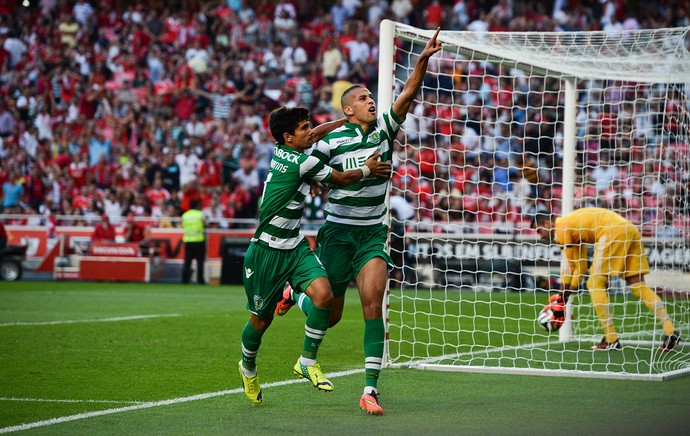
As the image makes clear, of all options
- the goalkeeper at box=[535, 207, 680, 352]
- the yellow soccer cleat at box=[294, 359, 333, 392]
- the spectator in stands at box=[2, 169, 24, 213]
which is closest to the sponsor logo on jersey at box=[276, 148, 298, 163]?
the yellow soccer cleat at box=[294, 359, 333, 392]

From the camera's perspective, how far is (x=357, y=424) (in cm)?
648

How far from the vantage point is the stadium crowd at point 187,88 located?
25.5m

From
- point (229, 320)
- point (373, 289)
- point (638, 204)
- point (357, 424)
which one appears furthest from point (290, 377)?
point (638, 204)

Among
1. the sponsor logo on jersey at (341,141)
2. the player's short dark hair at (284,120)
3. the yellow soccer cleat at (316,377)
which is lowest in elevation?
the yellow soccer cleat at (316,377)

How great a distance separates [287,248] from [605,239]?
533 cm

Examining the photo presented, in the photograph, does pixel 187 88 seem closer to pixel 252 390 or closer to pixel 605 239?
pixel 605 239

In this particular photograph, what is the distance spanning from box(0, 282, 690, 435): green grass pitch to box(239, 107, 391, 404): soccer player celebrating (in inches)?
16.6

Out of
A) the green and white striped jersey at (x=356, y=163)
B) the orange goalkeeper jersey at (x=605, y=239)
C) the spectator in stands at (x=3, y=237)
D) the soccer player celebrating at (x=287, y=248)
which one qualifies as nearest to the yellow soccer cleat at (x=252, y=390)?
the soccer player celebrating at (x=287, y=248)

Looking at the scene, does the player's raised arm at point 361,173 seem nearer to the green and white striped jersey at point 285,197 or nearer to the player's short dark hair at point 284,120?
the green and white striped jersey at point 285,197

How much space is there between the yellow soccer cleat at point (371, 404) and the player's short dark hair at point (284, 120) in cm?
195

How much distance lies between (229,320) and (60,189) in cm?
1389

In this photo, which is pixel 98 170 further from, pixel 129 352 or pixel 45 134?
pixel 129 352

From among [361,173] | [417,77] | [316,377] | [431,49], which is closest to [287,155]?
[361,173]

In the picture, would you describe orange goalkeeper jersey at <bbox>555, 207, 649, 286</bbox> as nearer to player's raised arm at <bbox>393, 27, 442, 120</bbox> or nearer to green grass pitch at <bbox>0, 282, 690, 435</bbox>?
green grass pitch at <bbox>0, 282, 690, 435</bbox>
